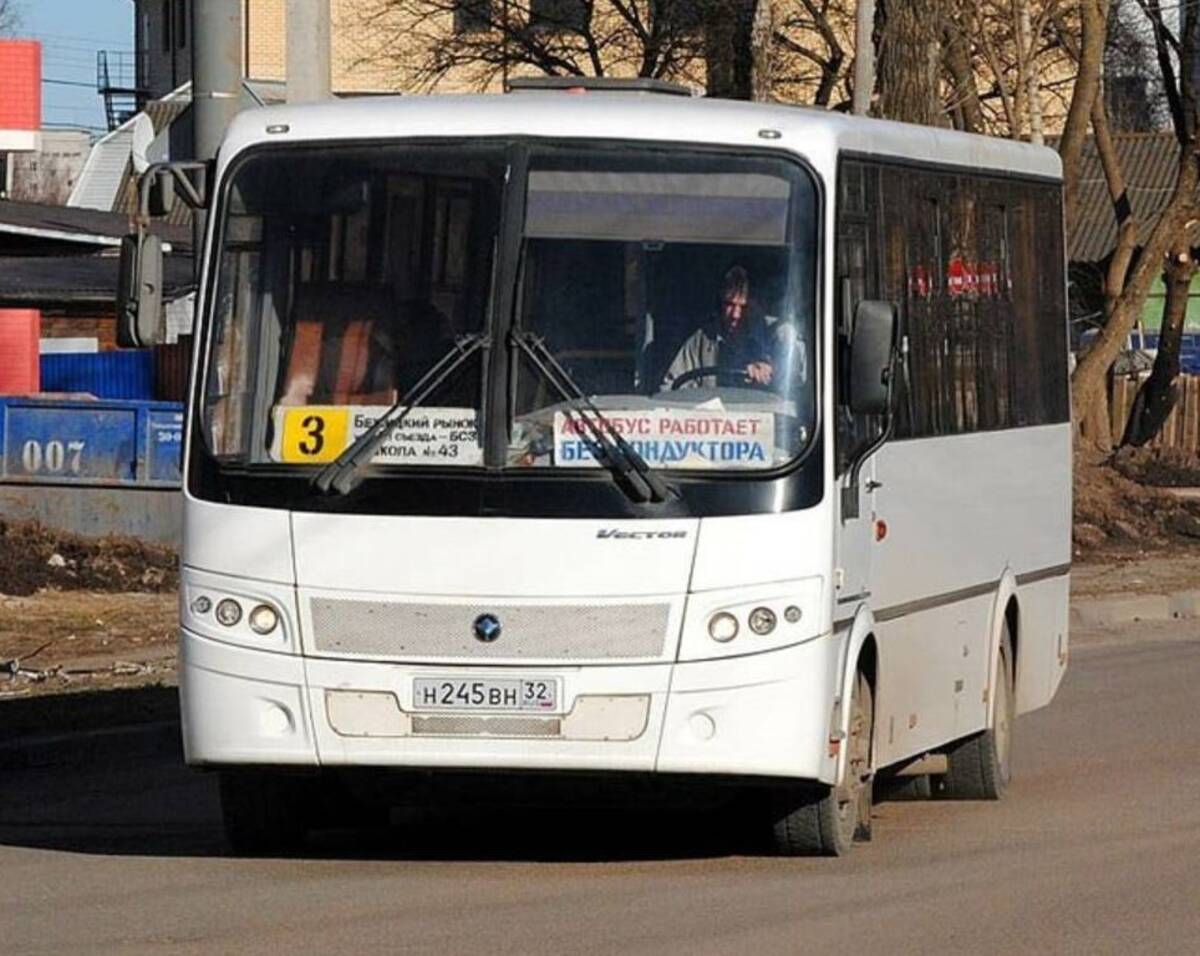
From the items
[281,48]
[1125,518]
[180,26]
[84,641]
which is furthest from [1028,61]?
[180,26]

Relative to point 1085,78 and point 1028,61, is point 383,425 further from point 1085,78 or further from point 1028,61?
point 1085,78

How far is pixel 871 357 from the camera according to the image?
9258 millimetres

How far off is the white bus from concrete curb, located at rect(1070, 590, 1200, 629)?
38.0ft

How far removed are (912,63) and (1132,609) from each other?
5.90m

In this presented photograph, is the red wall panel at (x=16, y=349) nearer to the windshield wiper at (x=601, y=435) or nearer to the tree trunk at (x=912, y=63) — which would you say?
the tree trunk at (x=912, y=63)

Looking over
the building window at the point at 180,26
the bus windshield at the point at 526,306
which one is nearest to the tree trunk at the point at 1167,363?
the bus windshield at the point at 526,306

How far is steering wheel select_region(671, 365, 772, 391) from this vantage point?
30.4 ft

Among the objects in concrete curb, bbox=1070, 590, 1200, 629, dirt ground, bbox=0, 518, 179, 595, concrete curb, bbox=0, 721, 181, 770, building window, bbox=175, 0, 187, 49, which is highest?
building window, bbox=175, 0, 187, 49

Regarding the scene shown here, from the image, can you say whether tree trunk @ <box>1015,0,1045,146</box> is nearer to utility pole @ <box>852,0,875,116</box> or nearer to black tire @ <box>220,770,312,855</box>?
utility pole @ <box>852,0,875,116</box>

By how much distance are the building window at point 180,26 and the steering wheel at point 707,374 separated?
200 feet

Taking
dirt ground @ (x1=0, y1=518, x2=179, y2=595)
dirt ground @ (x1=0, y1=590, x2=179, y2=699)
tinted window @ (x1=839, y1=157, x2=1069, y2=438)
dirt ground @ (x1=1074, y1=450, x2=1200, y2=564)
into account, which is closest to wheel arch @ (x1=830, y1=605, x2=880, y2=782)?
tinted window @ (x1=839, y1=157, x2=1069, y2=438)

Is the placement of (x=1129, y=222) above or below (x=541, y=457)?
below

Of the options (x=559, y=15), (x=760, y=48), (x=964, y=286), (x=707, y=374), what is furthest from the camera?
(x=559, y=15)

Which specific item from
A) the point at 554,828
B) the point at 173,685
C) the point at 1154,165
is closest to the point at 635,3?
the point at 1154,165
